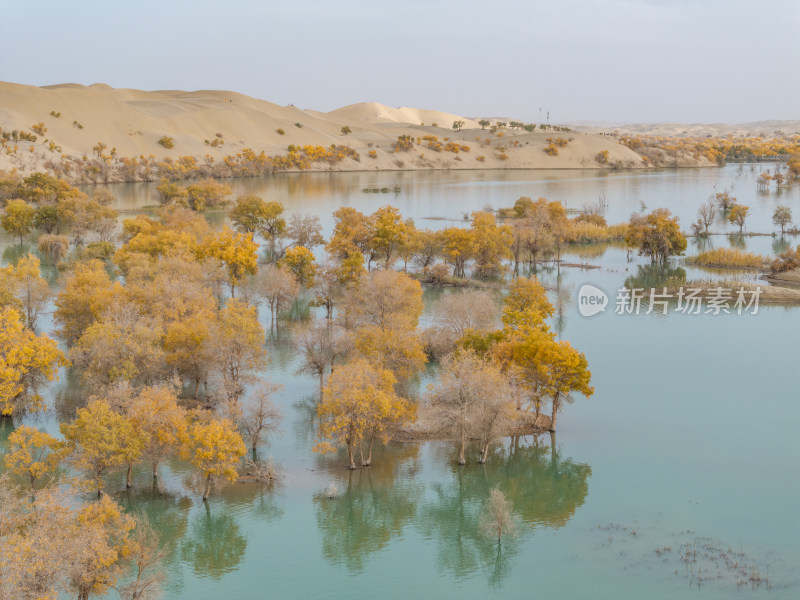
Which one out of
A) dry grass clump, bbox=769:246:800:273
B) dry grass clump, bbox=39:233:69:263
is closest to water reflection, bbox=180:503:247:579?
dry grass clump, bbox=39:233:69:263

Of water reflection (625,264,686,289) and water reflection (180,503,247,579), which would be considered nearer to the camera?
water reflection (180,503,247,579)

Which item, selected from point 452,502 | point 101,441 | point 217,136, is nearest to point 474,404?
point 452,502

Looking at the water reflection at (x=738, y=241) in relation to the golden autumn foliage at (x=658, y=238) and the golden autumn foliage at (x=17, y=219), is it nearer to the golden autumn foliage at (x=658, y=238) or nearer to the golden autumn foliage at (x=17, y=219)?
the golden autumn foliage at (x=658, y=238)

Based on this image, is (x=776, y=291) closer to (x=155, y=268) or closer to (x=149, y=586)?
(x=155, y=268)

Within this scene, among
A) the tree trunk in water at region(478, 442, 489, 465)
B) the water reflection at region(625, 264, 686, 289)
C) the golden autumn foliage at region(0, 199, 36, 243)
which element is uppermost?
the golden autumn foliage at region(0, 199, 36, 243)

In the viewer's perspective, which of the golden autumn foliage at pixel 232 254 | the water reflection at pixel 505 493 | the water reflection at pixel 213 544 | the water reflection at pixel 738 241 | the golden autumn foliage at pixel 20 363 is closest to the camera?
the water reflection at pixel 213 544

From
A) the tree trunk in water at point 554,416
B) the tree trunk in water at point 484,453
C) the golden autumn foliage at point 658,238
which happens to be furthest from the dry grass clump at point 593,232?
the tree trunk in water at point 484,453

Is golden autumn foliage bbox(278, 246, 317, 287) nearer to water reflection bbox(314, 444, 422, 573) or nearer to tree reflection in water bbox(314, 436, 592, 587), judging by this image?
tree reflection in water bbox(314, 436, 592, 587)
